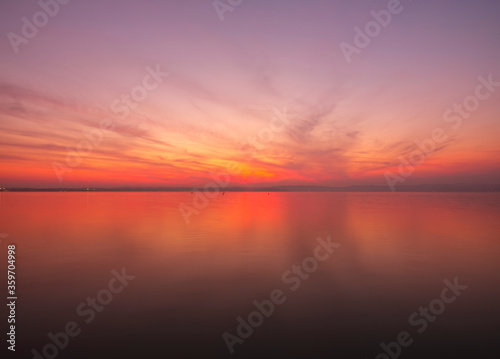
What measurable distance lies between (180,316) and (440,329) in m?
10.1

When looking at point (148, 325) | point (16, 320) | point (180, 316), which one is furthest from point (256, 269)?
point (16, 320)

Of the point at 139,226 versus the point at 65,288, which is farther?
the point at 139,226

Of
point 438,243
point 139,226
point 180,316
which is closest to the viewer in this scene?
point 180,316

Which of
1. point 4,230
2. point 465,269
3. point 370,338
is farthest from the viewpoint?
point 4,230

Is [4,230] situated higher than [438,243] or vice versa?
[438,243]

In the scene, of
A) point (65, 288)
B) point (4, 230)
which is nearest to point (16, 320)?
point (65, 288)

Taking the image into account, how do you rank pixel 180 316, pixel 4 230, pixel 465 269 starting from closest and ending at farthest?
pixel 180 316 → pixel 465 269 → pixel 4 230

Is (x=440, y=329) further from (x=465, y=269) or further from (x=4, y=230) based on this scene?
(x=4, y=230)

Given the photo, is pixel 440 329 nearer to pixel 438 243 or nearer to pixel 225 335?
pixel 225 335

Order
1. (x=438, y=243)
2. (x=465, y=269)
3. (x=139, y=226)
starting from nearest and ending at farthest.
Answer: (x=465, y=269) < (x=438, y=243) < (x=139, y=226)

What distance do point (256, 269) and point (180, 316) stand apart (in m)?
7.60

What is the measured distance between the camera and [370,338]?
35.0 feet

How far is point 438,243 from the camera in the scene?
89.2 feet

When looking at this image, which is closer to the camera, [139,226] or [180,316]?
[180,316]
